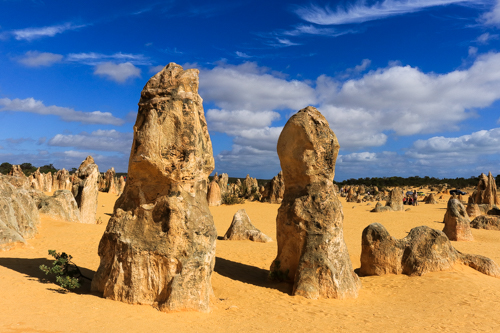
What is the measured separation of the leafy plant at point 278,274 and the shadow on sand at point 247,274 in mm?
92

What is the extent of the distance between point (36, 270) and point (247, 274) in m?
4.52

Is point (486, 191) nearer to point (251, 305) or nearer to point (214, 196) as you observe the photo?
point (214, 196)

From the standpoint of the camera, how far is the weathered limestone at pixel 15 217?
858 centimetres

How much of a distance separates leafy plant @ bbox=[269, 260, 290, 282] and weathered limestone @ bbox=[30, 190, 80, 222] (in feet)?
28.0

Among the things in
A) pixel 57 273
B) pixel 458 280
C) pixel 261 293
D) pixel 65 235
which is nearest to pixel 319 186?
pixel 261 293

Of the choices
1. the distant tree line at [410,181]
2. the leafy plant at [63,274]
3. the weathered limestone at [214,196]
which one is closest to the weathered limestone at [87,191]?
the leafy plant at [63,274]

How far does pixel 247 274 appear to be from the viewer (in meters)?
8.98

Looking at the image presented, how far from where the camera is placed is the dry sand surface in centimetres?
490

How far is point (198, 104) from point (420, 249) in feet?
20.4

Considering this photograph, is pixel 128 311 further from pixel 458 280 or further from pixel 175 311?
pixel 458 280

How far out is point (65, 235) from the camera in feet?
36.1

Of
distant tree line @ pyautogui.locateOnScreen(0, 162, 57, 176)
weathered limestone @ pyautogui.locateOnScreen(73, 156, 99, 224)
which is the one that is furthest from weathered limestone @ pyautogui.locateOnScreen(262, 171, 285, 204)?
distant tree line @ pyautogui.locateOnScreen(0, 162, 57, 176)

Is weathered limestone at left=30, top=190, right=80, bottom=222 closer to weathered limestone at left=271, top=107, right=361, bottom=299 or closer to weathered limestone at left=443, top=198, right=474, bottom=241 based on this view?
weathered limestone at left=271, top=107, right=361, bottom=299

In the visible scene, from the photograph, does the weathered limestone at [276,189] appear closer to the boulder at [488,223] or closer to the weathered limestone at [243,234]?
the boulder at [488,223]
